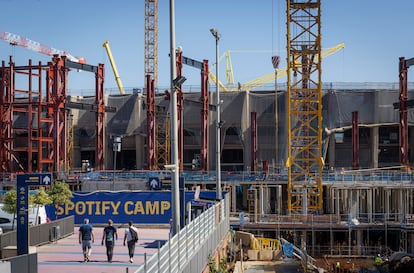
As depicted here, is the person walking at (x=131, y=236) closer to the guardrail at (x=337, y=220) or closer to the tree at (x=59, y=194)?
the tree at (x=59, y=194)

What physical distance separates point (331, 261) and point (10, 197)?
63.6ft

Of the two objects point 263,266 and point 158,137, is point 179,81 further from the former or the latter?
point 158,137

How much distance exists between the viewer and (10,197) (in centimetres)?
2608

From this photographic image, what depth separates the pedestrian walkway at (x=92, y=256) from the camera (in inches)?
732

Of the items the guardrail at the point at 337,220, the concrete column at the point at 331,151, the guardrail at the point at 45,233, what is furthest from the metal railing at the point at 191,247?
the concrete column at the point at 331,151

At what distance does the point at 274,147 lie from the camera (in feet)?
242

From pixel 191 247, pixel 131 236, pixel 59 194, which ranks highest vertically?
pixel 59 194

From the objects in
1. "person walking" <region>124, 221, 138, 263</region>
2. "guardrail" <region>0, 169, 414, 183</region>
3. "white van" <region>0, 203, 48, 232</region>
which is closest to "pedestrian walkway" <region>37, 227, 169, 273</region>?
"person walking" <region>124, 221, 138, 263</region>

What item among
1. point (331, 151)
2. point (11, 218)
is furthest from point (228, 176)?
point (11, 218)

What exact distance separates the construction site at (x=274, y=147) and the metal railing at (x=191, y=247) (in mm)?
5898

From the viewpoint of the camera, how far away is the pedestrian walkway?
61.0 ft

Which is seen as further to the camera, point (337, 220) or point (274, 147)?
point (274, 147)

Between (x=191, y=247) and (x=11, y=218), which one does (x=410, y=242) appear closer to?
(x=11, y=218)

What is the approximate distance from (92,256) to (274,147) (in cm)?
5425
